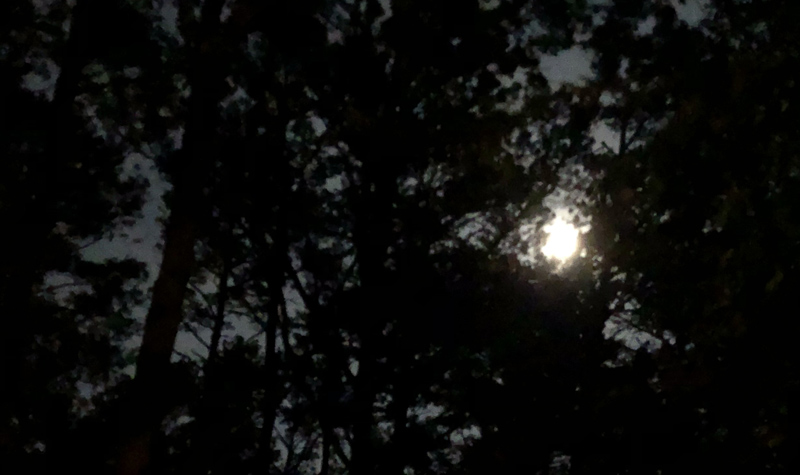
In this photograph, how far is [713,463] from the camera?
7297 mm

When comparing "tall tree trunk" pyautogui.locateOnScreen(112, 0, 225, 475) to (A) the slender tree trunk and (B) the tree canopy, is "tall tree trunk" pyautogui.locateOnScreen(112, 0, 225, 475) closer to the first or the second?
(B) the tree canopy

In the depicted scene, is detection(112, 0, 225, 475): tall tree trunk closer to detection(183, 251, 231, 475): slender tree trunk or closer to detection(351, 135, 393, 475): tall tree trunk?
detection(351, 135, 393, 475): tall tree trunk

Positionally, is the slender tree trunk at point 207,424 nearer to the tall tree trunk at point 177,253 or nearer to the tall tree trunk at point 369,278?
the tall tree trunk at point 369,278

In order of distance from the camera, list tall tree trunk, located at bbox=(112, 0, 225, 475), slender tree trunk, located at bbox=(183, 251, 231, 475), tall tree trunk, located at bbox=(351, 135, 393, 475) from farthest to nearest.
A: slender tree trunk, located at bbox=(183, 251, 231, 475) → tall tree trunk, located at bbox=(351, 135, 393, 475) → tall tree trunk, located at bbox=(112, 0, 225, 475)

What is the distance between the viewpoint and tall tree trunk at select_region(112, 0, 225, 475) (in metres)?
6.00

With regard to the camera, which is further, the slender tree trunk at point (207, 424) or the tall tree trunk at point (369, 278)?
the slender tree trunk at point (207, 424)

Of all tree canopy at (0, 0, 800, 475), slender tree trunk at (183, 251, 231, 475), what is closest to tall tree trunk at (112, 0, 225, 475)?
tree canopy at (0, 0, 800, 475)

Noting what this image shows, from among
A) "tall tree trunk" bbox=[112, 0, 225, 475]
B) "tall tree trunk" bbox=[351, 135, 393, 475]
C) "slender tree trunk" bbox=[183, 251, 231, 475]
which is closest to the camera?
"tall tree trunk" bbox=[112, 0, 225, 475]

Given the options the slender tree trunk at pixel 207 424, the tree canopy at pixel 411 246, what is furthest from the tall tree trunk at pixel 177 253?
the slender tree trunk at pixel 207 424

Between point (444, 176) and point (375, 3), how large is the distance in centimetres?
423

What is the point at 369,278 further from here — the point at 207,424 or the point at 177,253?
the point at 177,253

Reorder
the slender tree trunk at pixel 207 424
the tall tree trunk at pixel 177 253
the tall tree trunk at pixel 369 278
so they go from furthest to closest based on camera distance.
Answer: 1. the slender tree trunk at pixel 207 424
2. the tall tree trunk at pixel 369 278
3. the tall tree trunk at pixel 177 253

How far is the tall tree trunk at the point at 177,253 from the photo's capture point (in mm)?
6004

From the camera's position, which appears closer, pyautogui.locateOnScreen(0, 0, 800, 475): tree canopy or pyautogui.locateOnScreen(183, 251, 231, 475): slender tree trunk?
pyautogui.locateOnScreen(0, 0, 800, 475): tree canopy
